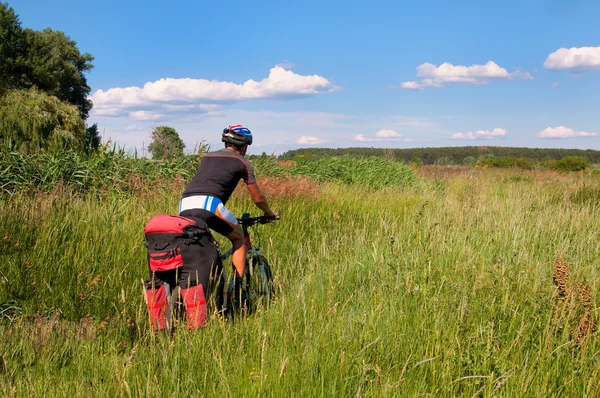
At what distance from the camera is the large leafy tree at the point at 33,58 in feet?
119

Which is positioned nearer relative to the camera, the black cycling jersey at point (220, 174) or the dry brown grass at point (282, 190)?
the black cycling jersey at point (220, 174)

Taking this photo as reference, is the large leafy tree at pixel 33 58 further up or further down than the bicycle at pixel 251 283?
further up

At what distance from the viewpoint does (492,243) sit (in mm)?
5957

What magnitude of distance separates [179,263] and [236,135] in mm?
1454

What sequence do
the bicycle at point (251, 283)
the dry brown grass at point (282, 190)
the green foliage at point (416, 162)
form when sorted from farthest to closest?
the green foliage at point (416, 162) → the dry brown grass at point (282, 190) → the bicycle at point (251, 283)

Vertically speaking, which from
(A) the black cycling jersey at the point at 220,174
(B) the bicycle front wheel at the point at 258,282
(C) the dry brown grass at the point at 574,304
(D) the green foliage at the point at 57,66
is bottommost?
(B) the bicycle front wheel at the point at 258,282

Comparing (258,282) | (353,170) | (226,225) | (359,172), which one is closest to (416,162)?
(359,172)

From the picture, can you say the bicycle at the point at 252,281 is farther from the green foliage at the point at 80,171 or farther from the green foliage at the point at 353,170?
the green foliage at the point at 353,170

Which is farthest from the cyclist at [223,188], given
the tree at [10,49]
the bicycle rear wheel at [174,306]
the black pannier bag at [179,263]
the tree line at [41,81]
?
the tree at [10,49]

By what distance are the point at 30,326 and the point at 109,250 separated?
1739 millimetres

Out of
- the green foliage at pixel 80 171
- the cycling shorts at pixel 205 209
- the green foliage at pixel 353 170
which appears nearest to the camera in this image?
the cycling shorts at pixel 205 209

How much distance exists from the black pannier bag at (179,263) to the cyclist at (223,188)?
1.46 feet

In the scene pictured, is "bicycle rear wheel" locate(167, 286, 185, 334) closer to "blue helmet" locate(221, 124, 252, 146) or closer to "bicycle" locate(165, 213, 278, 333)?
"bicycle" locate(165, 213, 278, 333)

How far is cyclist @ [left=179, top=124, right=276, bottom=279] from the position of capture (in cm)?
455
